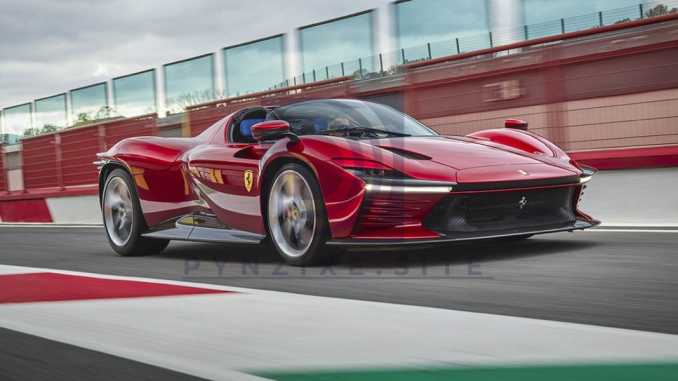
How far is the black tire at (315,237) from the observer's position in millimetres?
4723

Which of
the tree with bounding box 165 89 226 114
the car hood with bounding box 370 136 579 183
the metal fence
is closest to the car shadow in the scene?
the car hood with bounding box 370 136 579 183

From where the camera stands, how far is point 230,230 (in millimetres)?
5570

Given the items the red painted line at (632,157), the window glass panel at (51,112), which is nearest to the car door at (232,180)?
the red painted line at (632,157)

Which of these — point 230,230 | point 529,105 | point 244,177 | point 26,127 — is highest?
point 26,127

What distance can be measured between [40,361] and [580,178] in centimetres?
344

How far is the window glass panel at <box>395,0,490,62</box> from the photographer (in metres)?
13.7

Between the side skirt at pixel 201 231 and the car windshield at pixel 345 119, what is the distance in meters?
0.82

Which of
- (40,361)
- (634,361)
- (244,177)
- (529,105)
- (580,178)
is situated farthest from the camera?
(529,105)


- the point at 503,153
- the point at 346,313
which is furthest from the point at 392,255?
the point at 346,313

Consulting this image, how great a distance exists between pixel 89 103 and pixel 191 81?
254 cm

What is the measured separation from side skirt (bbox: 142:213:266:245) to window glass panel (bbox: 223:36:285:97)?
10037 millimetres

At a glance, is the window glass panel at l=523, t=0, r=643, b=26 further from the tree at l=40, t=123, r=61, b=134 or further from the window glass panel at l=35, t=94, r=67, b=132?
→ the tree at l=40, t=123, r=61, b=134

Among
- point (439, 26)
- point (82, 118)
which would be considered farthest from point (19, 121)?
point (439, 26)

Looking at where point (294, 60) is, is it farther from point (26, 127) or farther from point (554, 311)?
point (554, 311)
